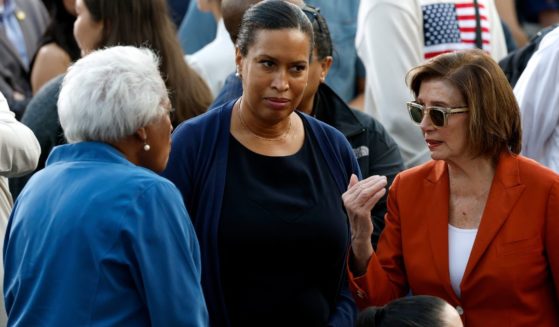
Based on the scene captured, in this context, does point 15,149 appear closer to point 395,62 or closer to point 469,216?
point 469,216

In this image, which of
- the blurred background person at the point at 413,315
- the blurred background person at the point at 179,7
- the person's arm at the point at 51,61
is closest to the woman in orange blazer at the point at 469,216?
the blurred background person at the point at 413,315

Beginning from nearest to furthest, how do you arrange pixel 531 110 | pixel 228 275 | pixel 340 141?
pixel 228 275 < pixel 340 141 < pixel 531 110

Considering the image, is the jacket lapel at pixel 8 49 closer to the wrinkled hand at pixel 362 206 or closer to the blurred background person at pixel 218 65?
the blurred background person at pixel 218 65

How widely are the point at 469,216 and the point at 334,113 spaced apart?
3.15 ft

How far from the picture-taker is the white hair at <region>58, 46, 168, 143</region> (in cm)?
343

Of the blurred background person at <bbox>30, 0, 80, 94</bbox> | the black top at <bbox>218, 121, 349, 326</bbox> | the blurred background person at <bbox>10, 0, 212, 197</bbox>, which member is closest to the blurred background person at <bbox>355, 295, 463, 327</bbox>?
the black top at <bbox>218, 121, 349, 326</bbox>

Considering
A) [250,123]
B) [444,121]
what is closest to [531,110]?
[444,121]

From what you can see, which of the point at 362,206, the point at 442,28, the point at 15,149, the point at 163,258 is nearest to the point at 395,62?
the point at 442,28

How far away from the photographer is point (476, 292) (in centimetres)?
412

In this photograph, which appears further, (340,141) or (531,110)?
(531,110)

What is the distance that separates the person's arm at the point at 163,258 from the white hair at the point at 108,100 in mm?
229

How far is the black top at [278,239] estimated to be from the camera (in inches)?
155

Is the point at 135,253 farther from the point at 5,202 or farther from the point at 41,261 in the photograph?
the point at 5,202

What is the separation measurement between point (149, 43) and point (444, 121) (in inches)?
69.3
